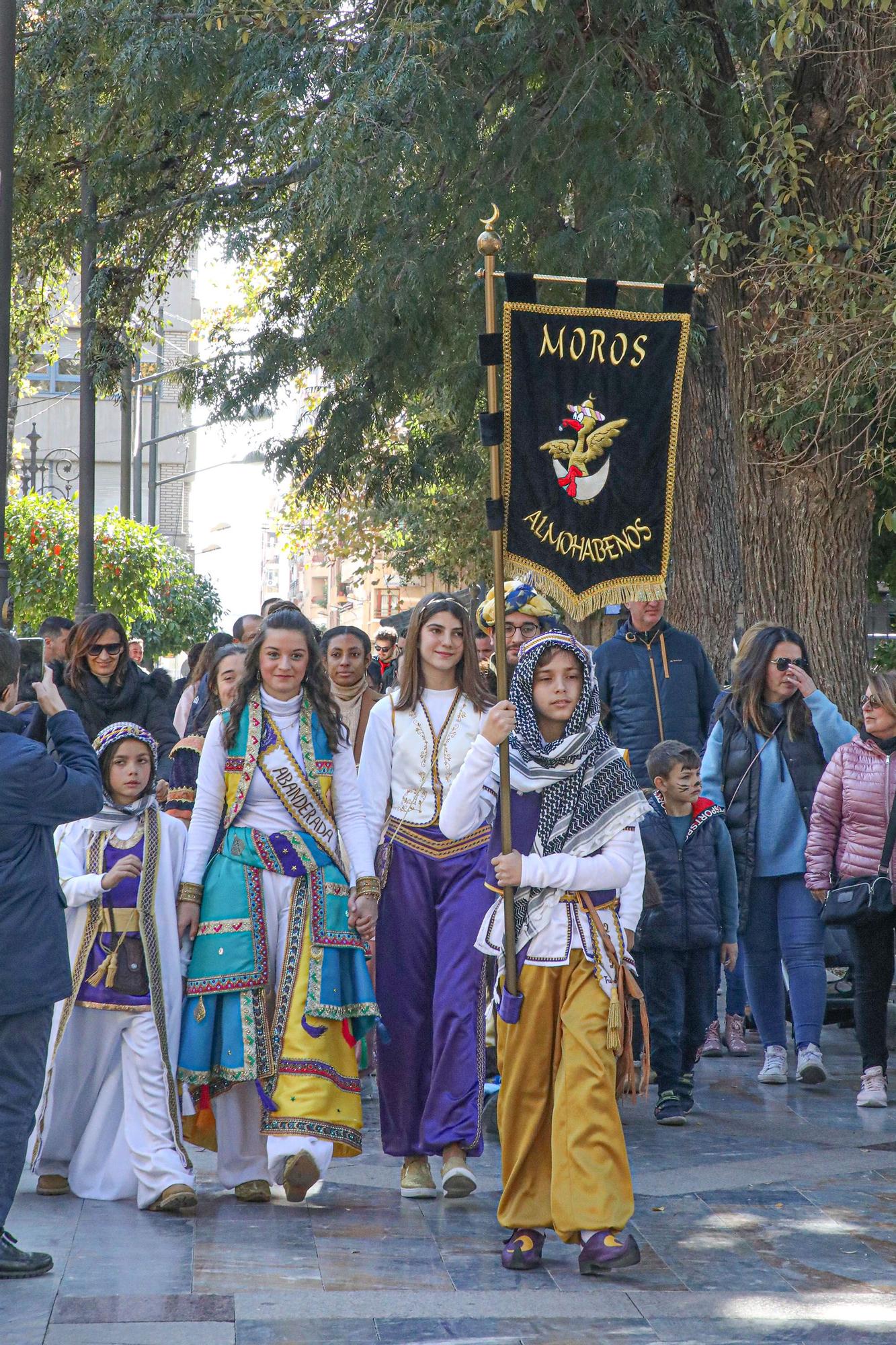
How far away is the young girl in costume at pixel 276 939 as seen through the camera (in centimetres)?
616

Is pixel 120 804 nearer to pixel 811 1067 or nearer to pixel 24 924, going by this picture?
pixel 24 924

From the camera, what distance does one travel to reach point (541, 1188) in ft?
17.8

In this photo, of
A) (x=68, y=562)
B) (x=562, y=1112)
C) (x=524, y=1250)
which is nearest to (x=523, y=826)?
(x=562, y=1112)

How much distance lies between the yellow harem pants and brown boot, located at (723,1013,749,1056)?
14.1 ft

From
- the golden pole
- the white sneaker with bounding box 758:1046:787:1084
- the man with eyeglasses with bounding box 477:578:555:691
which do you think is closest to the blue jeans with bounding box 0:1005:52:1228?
the golden pole

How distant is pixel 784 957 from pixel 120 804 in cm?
377

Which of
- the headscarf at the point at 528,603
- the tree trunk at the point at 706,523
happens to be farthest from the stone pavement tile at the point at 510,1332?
the tree trunk at the point at 706,523

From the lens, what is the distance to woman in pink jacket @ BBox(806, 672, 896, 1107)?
8164 mm

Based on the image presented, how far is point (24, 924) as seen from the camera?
17.0 feet

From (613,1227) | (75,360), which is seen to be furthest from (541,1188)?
(75,360)

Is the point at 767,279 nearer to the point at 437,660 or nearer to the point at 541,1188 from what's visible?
the point at 437,660

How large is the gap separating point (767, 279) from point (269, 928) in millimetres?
5844

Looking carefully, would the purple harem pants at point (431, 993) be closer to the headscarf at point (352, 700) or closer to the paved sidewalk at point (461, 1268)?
the paved sidewalk at point (461, 1268)

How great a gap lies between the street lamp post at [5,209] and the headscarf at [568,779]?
547 centimetres
